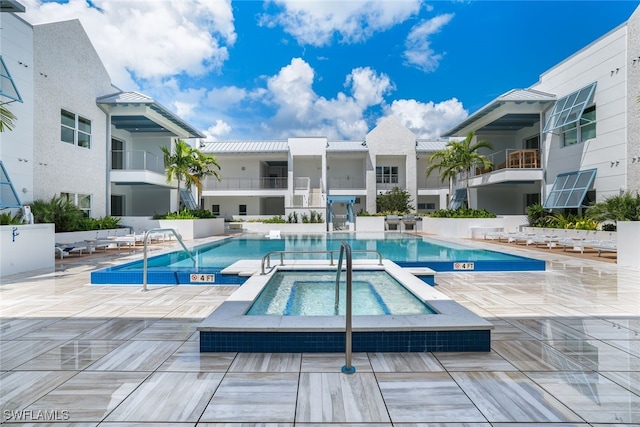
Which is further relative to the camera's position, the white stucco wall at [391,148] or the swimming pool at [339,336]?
the white stucco wall at [391,148]

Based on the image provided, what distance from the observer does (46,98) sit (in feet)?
44.3

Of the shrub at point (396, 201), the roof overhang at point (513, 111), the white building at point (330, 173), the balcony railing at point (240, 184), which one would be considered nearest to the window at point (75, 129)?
the white building at point (330, 173)

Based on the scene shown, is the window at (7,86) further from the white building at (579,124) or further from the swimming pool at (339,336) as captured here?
the white building at (579,124)

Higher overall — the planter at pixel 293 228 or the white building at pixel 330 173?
the white building at pixel 330 173

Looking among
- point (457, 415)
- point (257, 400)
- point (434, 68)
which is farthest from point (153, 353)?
point (434, 68)

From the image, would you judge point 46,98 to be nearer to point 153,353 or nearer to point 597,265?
point 153,353

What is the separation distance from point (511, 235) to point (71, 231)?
60.3 ft

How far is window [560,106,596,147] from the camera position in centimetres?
1576

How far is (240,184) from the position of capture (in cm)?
2673

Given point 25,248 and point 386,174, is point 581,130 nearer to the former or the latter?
point 386,174

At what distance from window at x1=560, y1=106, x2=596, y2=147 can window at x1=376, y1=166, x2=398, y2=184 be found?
42.0ft

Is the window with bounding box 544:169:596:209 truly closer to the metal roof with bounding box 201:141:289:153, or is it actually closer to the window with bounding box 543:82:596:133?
the window with bounding box 543:82:596:133

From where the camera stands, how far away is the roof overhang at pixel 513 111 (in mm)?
18031

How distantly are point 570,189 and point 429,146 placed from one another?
13876 millimetres
